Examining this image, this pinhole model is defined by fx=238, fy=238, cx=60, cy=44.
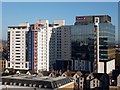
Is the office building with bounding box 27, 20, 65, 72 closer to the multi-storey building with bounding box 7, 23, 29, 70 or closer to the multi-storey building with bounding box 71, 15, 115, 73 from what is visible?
the multi-storey building with bounding box 7, 23, 29, 70

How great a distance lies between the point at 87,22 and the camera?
23.8 feet

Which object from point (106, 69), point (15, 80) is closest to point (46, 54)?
point (106, 69)

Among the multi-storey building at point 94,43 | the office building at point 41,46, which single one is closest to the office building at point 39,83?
the multi-storey building at point 94,43

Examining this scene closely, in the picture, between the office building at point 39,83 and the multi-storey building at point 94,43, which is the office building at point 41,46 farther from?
the office building at point 39,83

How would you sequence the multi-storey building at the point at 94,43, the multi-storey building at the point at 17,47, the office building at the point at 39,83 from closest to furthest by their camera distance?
1. the office building at the point at 39,83
2. the multi-storey building at the point at 94,43
3. the multi-storey building at the point at 17,47

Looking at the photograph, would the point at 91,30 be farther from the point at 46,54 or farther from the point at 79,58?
the point at 46,54

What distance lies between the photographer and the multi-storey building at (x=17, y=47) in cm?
756

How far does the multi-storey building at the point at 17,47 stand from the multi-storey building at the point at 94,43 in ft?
5.06

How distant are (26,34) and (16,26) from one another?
561mm

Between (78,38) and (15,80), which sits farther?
(78,38)

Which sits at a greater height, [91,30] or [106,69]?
[91,30]

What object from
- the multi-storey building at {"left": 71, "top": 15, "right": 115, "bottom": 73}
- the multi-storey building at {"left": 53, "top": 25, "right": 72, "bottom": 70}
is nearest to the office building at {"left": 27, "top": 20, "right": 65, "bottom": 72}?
the multi-storey building at {"left": 53, "top": 25, "right": 72, "bottom": 70}

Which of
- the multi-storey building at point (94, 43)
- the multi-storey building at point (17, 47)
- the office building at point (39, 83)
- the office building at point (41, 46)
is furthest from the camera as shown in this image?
the multi-storey building at point (17, 47)

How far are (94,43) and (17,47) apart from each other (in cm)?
253
